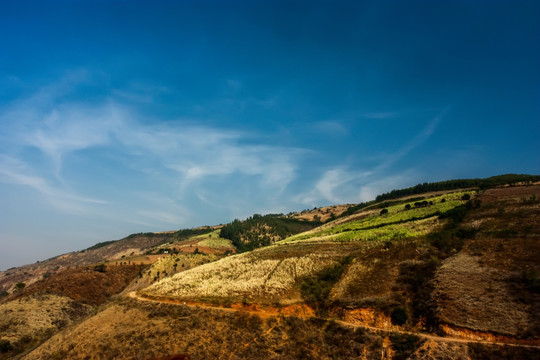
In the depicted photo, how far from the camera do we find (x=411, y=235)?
131 feet

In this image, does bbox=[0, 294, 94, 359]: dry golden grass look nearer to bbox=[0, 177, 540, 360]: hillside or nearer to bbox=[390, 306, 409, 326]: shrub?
bbox=[0, 177, 540, 360]: hillside

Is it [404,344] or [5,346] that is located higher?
[404,344]

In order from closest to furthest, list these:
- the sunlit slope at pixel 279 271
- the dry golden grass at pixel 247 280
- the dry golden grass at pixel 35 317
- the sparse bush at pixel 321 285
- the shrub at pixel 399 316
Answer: the shrub at pixel 399 316 → the sparse bush at pixel 321 285 → the sunlit slope at pixel 279 271 → the dry golden grass at pixel 247 280 → the dry golden grass at pixel 35 317

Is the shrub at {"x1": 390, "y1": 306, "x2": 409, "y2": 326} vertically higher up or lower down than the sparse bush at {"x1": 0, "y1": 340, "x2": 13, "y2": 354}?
higher up

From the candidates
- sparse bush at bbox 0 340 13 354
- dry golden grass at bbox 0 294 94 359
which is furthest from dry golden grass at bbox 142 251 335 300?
sparse bush at bbox 0 340 13 354

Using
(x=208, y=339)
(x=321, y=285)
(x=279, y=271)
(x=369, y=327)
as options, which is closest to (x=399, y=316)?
(x=369, y=327)

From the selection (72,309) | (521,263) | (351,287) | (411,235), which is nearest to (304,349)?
(351,287)

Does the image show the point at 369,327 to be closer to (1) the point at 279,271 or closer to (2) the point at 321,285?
(2) the point at 321,285

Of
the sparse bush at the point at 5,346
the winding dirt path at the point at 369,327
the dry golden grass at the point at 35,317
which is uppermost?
the winding dirt path at the point at 369,327

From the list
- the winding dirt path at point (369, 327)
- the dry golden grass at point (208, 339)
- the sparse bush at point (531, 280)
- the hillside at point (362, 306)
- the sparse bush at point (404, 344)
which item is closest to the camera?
the winding dirt path at point (369, 327)

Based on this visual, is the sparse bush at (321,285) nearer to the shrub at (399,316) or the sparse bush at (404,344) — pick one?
the shrub at (399,316)

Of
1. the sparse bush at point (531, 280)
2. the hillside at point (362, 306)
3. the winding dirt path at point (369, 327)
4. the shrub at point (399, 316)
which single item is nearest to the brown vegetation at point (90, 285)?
the hillside at point (362, 306)

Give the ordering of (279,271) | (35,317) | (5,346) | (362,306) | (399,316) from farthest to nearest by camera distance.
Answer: (35,317)
(279,271)
(5,346)
(362,306)
(399,316)

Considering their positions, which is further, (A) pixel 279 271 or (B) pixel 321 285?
(A) pixel 279 271
